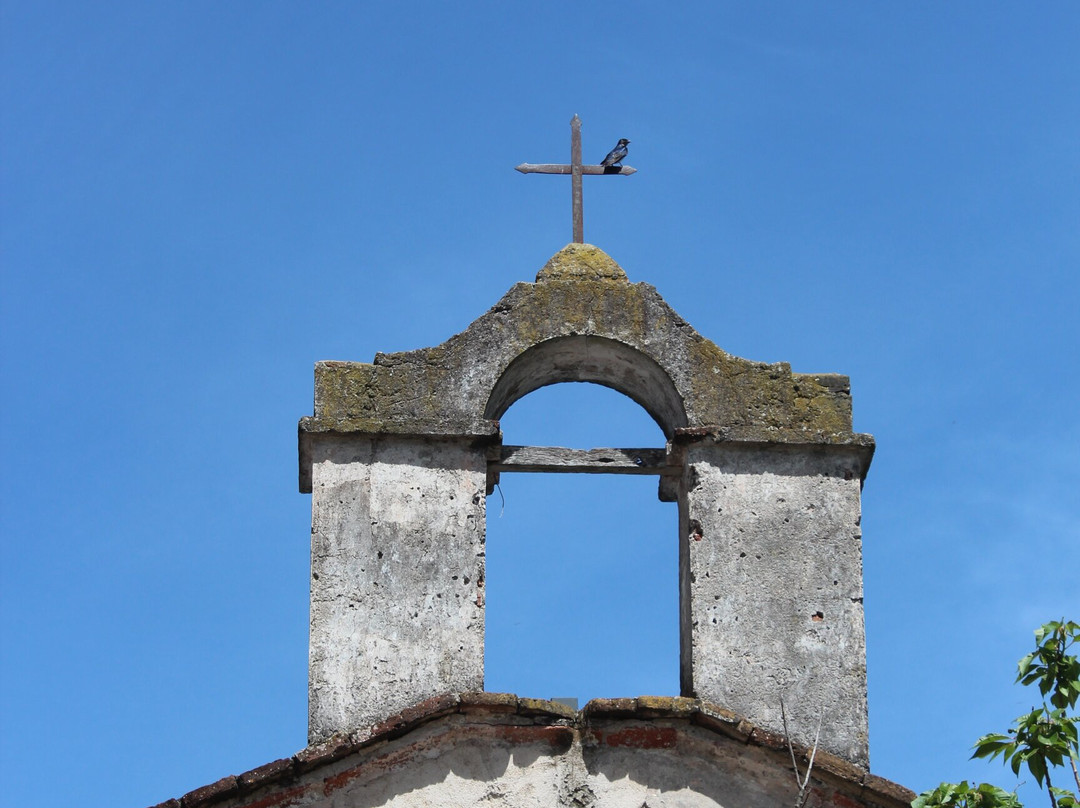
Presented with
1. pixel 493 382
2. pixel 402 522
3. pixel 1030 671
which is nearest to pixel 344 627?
pixel 402 522

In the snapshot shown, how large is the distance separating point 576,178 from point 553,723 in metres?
3.41

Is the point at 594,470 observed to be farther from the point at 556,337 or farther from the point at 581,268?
the point at 581,268

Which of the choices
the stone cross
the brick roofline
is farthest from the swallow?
the brick roofline

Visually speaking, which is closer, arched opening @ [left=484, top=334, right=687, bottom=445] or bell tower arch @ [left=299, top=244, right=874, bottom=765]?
bell tower arch @ [left=299, top=244, right=874, bottom=765]

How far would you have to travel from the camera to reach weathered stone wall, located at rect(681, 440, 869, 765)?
37.9 feet

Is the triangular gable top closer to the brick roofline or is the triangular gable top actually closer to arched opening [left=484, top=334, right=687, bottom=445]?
arched opening [left=484, top=334, right=687, bottom=445]

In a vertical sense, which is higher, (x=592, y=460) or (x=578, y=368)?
(x=578, y=368)

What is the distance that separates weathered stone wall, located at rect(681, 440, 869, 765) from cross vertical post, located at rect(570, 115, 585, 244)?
150 centimetres

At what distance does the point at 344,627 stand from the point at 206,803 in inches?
51.3

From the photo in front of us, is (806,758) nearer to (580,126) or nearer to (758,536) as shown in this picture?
(758,536)

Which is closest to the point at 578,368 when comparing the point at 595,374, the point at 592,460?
the point at 595,374

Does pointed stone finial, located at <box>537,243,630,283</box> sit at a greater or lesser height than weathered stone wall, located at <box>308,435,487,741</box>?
greater

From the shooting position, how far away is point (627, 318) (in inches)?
487

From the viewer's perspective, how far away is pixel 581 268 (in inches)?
495
